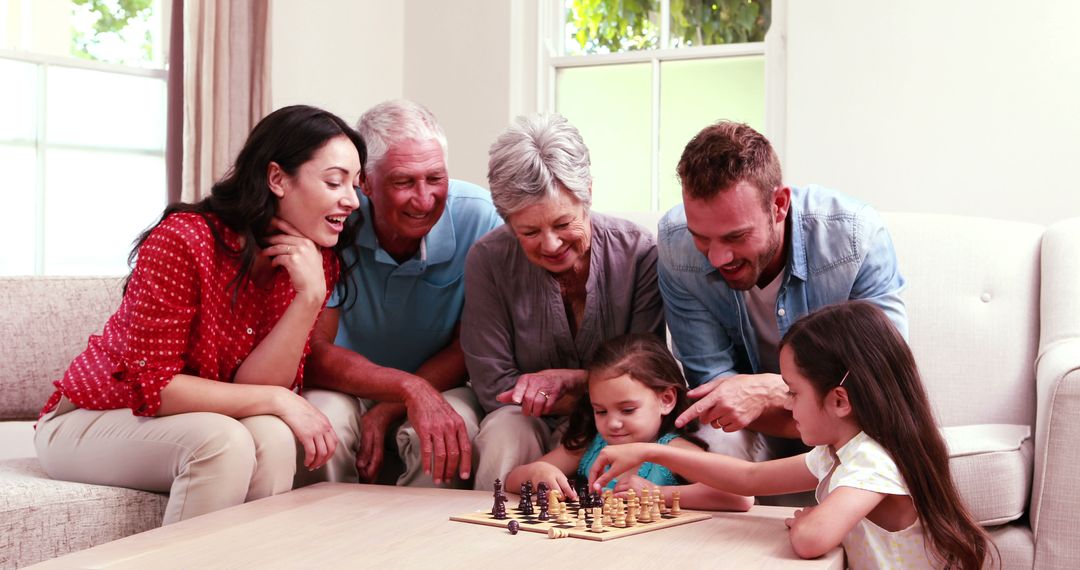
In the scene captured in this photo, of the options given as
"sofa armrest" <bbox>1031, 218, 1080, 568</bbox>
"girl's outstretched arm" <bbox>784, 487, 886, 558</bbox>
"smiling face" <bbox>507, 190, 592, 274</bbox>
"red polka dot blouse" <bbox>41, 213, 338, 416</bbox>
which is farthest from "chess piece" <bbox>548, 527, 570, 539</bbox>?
"sofa armrest" <bbox>1031, 218, 1080, 568</bbox>

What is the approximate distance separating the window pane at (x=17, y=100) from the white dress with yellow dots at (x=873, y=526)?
10.1 feet

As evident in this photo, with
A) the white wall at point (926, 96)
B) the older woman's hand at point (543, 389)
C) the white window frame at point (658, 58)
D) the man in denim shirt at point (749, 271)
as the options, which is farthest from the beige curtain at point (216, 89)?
the man in denim shirt at point (749, 271)

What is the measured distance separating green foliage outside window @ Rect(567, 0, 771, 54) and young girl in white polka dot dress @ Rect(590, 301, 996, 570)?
2711mm

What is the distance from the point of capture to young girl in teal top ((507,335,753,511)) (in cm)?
205

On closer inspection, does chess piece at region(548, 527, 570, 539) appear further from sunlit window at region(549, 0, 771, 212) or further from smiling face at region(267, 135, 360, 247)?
sunlit window at region(549, 0, 771, 212)

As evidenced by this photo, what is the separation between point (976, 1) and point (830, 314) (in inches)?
95.2

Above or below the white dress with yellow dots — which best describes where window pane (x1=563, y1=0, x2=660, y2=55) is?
above

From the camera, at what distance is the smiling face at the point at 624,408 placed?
210 cm

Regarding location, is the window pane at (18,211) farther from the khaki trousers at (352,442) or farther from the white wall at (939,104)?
the white wall at (939,104)

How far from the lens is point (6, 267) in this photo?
357 centimetres

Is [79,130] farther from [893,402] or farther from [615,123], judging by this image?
[893,402]

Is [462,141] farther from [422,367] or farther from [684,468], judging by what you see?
[684,468]

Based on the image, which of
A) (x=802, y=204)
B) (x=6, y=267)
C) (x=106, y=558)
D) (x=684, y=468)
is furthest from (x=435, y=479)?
(x=6, y=267)

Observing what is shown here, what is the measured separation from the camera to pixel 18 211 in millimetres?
3611
